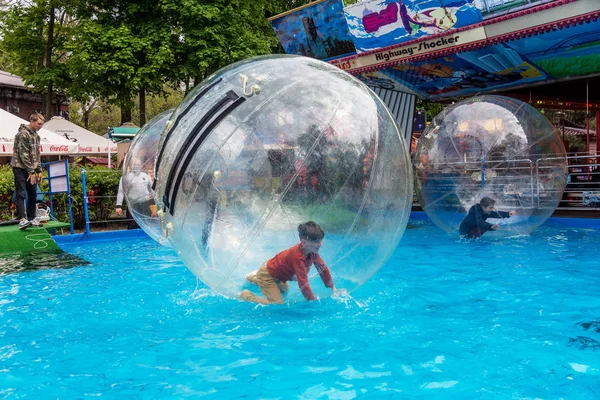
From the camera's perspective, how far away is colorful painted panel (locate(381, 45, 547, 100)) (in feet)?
42.0

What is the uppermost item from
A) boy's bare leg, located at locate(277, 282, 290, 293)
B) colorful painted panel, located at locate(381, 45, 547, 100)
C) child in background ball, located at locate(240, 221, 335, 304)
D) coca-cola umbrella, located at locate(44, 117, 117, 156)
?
colorful painted panel, located at locate(381, 45, 547, 100)

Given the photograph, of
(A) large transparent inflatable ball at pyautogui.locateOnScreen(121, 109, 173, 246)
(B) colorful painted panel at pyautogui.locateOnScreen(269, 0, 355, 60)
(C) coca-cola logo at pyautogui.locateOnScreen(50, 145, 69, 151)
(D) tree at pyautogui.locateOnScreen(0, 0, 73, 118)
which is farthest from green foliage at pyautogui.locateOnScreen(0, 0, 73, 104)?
(A) large transparent inflatable ball at pyautogui.locateOnScreen(121, 109, 173, 246)

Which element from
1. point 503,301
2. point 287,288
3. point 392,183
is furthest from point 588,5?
point 287,288

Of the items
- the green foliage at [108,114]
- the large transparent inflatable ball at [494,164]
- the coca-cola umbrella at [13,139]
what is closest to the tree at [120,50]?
the coca-cola umbrella at [13,139]

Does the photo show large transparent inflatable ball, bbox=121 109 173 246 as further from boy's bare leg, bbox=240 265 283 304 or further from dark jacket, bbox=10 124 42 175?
boy's bare leg, bbox=240 265 283 304

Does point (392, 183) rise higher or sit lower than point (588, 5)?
lower

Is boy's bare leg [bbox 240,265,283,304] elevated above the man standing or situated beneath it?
situated beneath

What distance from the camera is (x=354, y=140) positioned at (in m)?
4.61

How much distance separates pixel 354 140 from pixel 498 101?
18.9 ft

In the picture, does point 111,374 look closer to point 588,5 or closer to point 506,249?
point 506,249

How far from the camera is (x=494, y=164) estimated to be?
8.96 meters

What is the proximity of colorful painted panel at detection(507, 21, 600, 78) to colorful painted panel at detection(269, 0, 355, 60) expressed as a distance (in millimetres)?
4598

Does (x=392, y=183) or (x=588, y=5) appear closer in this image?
(x=392, y=183)

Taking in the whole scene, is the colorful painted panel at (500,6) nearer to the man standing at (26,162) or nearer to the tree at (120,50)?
the man standing at (26,162)
